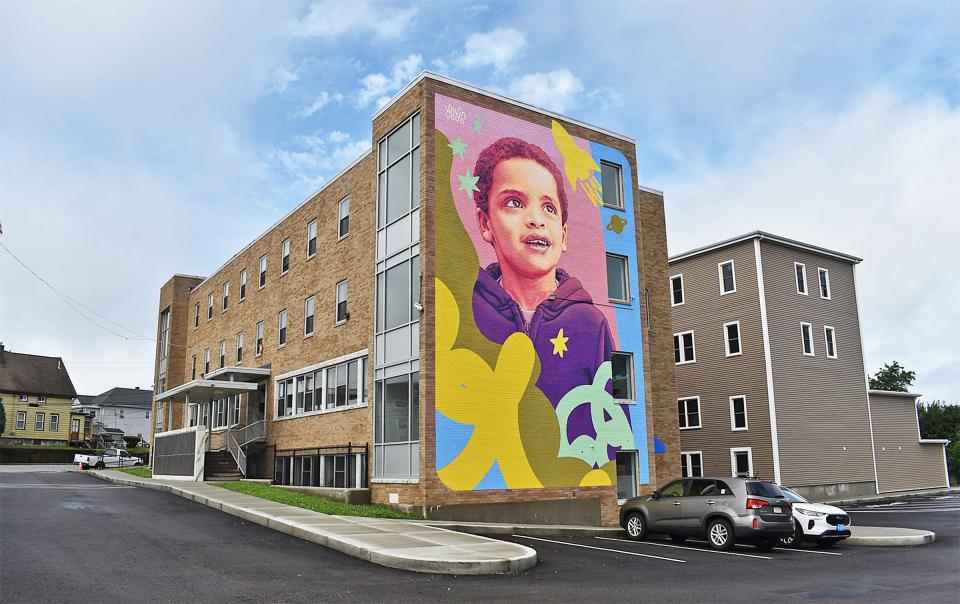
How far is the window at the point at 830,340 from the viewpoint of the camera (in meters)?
38.5

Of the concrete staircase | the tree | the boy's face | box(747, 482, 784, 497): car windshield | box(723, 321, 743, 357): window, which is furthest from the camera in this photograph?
the tree

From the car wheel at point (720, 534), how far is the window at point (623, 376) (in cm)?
845

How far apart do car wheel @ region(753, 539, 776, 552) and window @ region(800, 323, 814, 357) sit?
21680mm

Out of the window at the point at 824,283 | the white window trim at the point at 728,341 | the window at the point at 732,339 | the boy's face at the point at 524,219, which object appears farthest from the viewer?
the window at the point at 824,283

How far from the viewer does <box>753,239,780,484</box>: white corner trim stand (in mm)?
34094

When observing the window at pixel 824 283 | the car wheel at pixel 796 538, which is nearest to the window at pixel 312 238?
the car wheel at pixel 796 538

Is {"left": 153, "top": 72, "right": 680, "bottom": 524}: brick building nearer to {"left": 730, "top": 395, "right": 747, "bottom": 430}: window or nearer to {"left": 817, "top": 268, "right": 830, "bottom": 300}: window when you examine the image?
{"left": 730, "top": 395, "right": 747, "bottom": 430}: window

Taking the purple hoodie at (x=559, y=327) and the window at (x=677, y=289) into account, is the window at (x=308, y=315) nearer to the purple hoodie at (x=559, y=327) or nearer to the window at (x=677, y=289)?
the purple hoodie at (x=559, y=327)

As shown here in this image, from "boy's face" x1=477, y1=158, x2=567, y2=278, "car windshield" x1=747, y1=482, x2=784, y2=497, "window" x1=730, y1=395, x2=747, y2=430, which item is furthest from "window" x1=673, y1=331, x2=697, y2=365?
"car windshield" x1=747, y1=482, x2=784, y2=497

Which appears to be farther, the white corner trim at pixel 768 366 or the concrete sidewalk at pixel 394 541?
the white corner trim at pixel 768 366

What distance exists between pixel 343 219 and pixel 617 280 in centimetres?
1009

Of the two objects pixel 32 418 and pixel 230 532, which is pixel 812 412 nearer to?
pixel 230 532

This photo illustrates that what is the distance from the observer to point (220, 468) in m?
31.0

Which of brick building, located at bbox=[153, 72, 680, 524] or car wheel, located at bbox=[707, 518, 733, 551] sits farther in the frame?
brick building, located at bbox=[153, 72, 680, 524]
